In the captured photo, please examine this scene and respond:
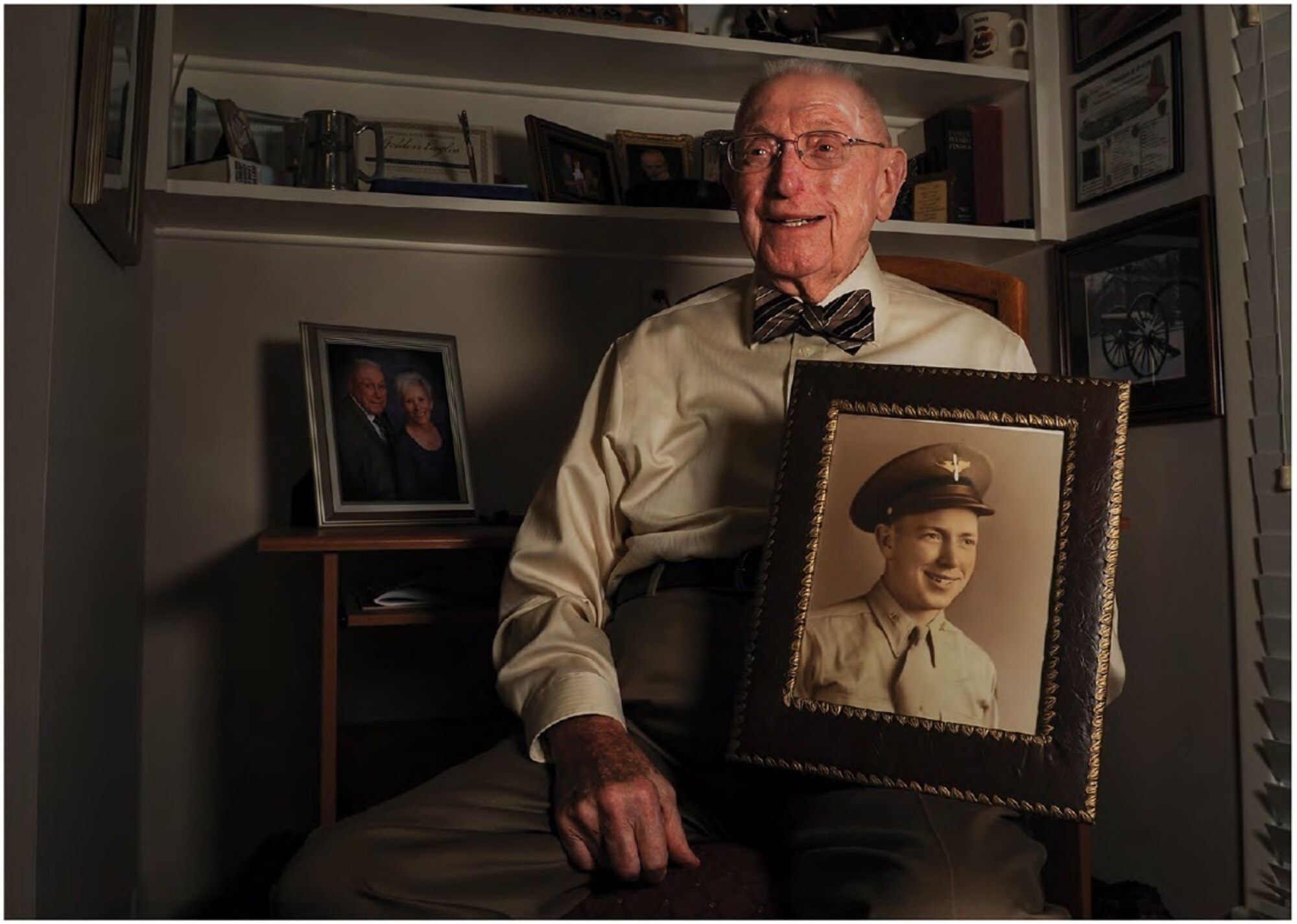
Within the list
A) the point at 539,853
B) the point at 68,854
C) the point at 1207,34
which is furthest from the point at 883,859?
the point at 1207,34

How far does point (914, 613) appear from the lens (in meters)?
0.94

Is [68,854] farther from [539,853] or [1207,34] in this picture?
[1207,34]

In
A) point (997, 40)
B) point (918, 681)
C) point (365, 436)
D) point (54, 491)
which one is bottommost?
point (918, 681)

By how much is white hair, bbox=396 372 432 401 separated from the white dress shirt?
0.65 meters

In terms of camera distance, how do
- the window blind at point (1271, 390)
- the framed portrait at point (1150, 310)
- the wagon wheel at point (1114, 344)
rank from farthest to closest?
the wagon wheel at point (1114, 344) < the framed portrait at point (1150, 310) < the window blind at point (1271, 390)

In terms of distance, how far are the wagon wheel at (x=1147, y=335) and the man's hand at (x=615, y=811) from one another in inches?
49.7

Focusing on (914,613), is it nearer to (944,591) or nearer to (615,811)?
(944,591)

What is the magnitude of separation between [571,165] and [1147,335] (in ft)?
3.67

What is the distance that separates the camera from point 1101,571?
0.92m

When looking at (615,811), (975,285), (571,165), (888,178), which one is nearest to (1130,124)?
(975,285)

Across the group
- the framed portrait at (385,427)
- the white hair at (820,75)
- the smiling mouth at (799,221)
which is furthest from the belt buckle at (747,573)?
the framed portrait at (385,427)

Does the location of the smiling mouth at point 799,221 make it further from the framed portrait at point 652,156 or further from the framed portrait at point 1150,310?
the framed portrait at point 652,156

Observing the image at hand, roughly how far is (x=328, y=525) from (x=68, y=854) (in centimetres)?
62

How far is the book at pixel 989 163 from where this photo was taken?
223 centimetres
